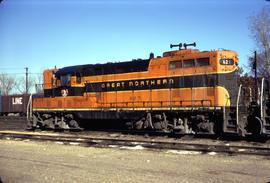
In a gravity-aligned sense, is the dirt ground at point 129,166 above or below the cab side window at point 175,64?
below

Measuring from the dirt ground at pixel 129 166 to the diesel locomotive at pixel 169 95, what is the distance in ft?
16.3

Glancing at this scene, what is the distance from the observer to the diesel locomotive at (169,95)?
18.0 metres

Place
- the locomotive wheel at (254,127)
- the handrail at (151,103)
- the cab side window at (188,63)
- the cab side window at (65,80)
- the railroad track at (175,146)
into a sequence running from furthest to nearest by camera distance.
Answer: the cab side window at (65,80) → the cab side window at (188,63) → the handrail at (151,103) → the locomotive wheel at (254,127) → the railroad track at (175,146)

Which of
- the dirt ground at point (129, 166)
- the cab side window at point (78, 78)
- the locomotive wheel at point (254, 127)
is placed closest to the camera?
the dirt ground at point (129, 166)

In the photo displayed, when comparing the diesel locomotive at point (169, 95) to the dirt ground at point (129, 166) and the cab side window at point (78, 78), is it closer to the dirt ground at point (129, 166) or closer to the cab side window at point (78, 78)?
the cab side window at point (78, 78)

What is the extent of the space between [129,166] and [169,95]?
369 inches

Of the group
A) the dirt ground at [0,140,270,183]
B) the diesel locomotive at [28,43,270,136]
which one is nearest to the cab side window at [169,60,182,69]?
the diesel locomotive at [28,43,270,136]

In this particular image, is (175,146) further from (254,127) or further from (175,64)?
(175,64)

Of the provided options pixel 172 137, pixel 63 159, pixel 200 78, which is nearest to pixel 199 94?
pixel 200 78

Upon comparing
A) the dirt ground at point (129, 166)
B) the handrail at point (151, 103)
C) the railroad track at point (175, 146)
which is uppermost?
the handrail at point (151, 103)

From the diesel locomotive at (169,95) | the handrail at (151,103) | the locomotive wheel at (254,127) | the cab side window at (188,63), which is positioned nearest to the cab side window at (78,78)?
the diesel locomotive at (169,95)

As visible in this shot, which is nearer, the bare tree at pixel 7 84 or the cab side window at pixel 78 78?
the cab side window at pixel 78 78

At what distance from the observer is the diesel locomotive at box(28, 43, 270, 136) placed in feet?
58.9

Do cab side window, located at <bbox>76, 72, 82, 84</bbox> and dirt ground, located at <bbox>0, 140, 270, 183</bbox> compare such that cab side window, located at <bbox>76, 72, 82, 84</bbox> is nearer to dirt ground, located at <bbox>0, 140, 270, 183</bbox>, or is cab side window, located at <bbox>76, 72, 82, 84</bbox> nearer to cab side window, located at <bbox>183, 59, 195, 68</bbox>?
cab side window, located at <bbox>183, 59, 195, 68</bbox>
